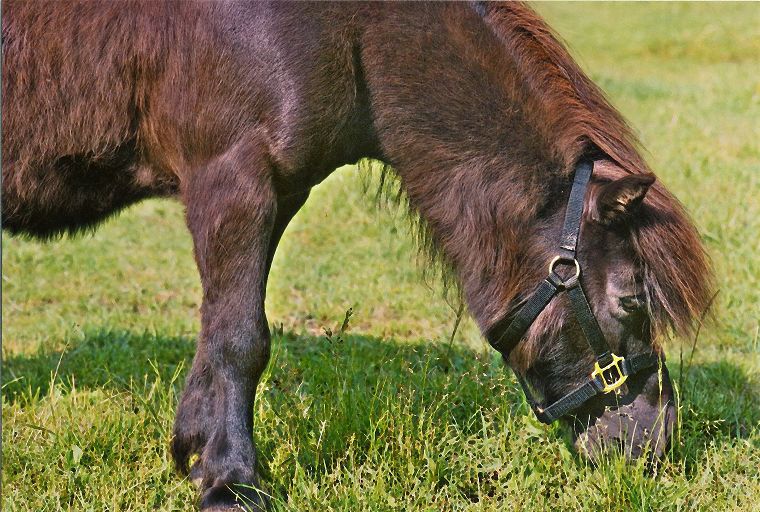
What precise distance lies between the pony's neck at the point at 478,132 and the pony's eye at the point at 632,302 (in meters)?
0.35

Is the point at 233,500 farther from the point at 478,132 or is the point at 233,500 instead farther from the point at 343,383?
the point at 478,132

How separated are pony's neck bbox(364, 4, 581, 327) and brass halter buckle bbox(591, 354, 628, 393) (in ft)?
1.41

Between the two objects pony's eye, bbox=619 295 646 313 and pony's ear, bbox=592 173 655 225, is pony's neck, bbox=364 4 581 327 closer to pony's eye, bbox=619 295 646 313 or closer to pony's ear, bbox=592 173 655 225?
pony's ear, bbox=592 173 655 225

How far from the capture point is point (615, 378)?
149 inches

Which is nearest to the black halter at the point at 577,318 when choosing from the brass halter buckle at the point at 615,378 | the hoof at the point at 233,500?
the brass halter buckle at the point at 615,378

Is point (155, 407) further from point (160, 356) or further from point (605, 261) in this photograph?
point (605, 261)

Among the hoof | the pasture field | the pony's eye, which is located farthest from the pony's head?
the hoof

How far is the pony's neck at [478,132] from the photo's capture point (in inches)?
148

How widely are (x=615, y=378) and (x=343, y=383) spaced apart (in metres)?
1.24

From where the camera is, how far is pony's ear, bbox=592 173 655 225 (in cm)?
344

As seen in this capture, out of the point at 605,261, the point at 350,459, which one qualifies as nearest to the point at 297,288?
the point at 350,459

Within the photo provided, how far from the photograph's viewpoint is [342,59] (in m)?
3.67

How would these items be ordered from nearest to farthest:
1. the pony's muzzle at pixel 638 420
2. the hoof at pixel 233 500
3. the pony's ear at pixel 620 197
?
the pony's ear at pixel 620 197 → the hoof at pixel 233 500 → the pony's muzzle at pixel 638 420

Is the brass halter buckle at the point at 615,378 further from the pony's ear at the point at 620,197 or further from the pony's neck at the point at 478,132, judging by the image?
the pony's ear at the point at 620,197
